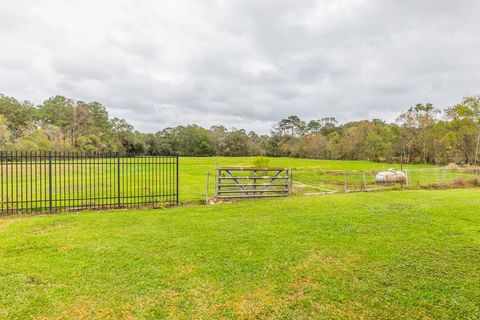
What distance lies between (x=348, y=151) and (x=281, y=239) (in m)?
59.9

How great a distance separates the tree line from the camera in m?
39.0

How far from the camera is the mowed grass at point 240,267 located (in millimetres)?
3076

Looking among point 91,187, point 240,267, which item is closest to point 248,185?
point 240,267

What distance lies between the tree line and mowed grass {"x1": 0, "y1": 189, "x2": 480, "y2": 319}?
108ft

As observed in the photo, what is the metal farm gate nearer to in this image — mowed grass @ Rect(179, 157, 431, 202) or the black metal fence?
mowed grass @ Rect(179, 157, 431, 202)

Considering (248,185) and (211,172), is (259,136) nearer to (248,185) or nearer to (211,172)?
(211,172)

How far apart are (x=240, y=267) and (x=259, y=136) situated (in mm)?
82687

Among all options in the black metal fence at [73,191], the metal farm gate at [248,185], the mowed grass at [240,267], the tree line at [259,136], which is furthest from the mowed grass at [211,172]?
the tree line at [259,136]

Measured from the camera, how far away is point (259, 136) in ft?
282

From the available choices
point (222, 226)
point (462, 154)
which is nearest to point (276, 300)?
point (222, 226)

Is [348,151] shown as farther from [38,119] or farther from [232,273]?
[38,119]

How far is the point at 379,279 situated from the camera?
3730 mm

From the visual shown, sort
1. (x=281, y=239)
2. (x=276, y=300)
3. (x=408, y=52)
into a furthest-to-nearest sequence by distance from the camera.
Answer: (x=408, y=52) < (x=281, y=239) < (x=276, y=300)

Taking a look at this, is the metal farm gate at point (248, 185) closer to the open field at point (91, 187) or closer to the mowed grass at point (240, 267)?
the open field at point (91, 187)
